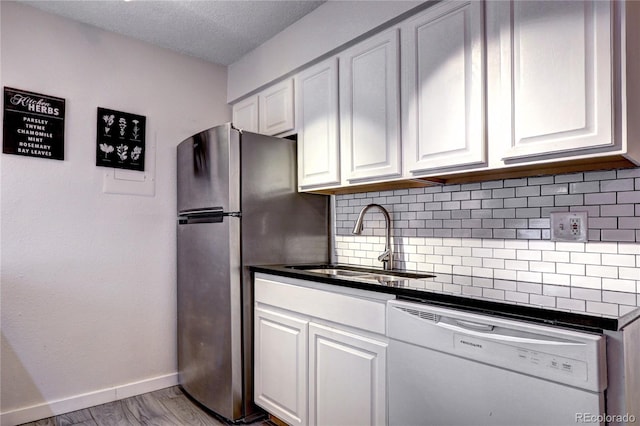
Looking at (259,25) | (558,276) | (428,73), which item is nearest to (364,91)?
(428,73)

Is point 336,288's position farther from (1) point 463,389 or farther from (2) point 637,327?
(2) point 637,327

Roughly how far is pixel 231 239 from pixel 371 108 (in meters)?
1.04

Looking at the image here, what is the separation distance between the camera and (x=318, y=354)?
1.88m

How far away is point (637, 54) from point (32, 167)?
2.92 metres

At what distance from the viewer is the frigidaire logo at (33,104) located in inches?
89.0

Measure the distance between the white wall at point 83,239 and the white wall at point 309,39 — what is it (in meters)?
0.45

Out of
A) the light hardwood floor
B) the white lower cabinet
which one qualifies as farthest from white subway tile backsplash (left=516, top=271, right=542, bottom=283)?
the light hardwood floor

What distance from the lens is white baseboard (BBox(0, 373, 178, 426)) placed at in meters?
2.22

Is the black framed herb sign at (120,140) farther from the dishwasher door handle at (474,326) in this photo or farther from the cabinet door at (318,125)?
the dishwasher door handle at (474,326)

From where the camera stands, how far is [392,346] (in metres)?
1.53

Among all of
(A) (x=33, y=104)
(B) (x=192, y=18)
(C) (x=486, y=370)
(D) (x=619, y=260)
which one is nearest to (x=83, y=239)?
(A) (x=33, y=104)

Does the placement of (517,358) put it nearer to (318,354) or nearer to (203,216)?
(318,354)

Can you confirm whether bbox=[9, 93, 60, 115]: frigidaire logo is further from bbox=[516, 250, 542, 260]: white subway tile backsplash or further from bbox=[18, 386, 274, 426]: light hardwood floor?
bbox=[516, 250, 542, 260]: white subway tile backsplash

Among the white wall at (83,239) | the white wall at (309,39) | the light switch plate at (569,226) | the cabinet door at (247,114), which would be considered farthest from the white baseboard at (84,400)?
the light switch plate at (569,226)
